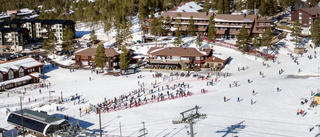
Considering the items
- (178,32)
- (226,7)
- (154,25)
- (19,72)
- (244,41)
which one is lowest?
(19,72)

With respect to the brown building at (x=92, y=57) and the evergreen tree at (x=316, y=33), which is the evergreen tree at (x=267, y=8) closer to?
the evergreen tree at (x=316, y=33)

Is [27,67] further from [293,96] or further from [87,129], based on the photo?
[293,96]

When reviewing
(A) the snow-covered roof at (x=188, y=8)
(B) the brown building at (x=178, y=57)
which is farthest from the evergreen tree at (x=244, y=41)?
(A) the snow-covered roof at (x=188, y=8)

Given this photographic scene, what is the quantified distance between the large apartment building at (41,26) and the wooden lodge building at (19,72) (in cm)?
3538

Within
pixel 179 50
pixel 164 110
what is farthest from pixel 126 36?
pixel 164 110

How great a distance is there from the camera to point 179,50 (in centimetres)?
8806

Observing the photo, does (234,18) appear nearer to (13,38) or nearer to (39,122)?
(13,38)

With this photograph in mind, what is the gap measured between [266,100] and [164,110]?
16.4 metres

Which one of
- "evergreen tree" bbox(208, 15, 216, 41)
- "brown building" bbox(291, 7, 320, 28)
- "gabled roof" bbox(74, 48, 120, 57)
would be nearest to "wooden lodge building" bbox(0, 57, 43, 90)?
"gabled roof" bbox(74, 48, 120, 57)

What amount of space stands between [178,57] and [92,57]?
68.8 ft

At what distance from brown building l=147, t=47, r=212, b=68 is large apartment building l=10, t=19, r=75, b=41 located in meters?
45.3

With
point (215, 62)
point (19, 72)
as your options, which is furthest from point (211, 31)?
point (19, 72)

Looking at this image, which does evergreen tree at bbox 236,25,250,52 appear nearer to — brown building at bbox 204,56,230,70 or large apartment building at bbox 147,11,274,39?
brown building at bbox 204,56,230,70

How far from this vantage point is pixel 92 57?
91.4m
